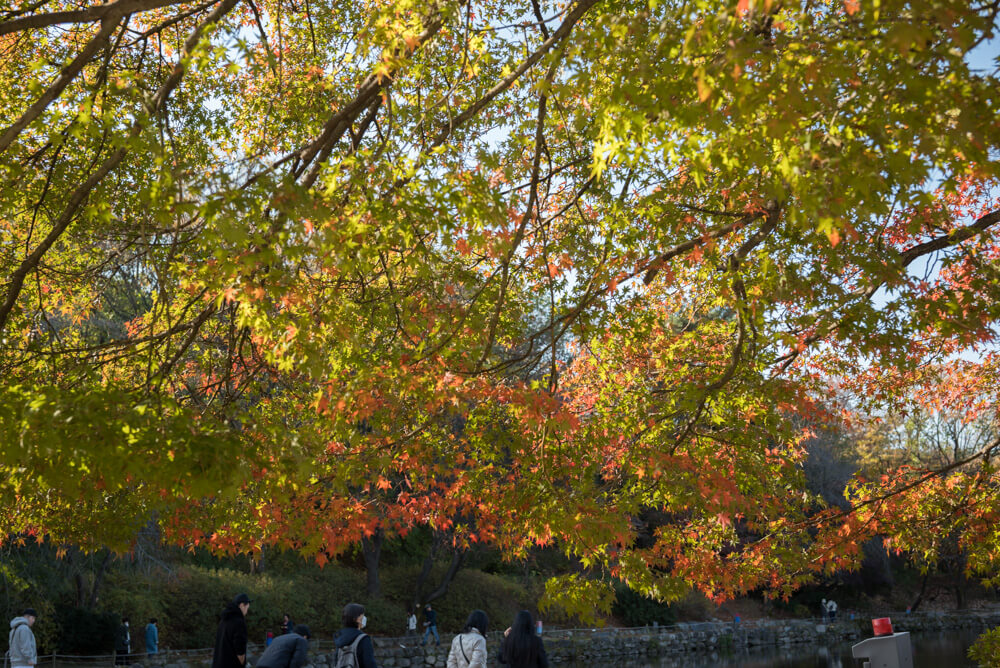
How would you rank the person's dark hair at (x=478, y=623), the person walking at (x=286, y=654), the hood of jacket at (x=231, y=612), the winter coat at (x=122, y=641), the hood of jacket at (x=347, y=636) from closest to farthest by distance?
1. the person walking at (x=286, y=654)
2. the hood of jacket at (x=347, y=636)
3. the person's dark hair at (x=478, y=623)
4. the hood of jacket at (x=231, y=612)
5. the winter coat at (x=122, y=641)

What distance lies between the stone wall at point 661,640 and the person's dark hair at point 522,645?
11410 mm

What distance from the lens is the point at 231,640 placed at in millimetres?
7711

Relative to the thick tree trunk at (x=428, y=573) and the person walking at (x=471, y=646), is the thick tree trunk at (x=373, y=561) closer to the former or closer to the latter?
the thick tree trunk at (x=428, y=573)

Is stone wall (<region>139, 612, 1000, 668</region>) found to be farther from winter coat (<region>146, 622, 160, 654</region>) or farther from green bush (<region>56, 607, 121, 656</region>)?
green bush (<region>56, 607, 121, 656</region>)

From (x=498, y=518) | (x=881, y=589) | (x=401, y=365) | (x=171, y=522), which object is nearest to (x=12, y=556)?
(x=171, y=522)

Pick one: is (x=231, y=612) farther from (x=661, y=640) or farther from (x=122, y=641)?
(x=661, y=640)

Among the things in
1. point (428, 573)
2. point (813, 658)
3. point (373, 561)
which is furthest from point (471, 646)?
point (813, 658)

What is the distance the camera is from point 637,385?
8.66m

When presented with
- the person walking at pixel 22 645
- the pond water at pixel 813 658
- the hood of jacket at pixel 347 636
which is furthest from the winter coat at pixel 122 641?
the hood of jacket at pixel 347 636

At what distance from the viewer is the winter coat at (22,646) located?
1082 cm

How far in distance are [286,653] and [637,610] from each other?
2480 centimetres

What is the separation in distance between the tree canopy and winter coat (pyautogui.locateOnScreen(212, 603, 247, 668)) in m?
0.73

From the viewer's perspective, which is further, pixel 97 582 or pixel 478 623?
pixel 97 582


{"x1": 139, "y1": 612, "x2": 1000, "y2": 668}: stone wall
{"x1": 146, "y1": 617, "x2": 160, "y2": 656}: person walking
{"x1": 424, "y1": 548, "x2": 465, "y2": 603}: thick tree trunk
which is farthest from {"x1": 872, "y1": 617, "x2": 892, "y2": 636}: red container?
{"x1": 424, "y1": 548, "x2": 465, "y2": 603}: thick tree trunk
